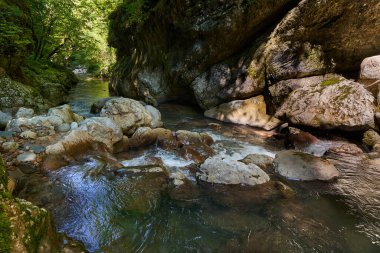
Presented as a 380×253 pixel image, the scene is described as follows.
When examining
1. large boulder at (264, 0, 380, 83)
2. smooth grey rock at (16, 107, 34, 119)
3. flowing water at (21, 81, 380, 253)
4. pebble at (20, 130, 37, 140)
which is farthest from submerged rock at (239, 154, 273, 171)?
smooth grey rock at (16, 107, 34, 119)

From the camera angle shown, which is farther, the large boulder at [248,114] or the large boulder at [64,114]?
the large boulder at [248,114]

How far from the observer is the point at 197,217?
4234 millimetres

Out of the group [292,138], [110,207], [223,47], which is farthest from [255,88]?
[110,207]

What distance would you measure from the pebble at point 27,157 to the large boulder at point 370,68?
9.27m

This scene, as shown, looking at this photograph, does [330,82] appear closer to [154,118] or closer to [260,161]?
[260,161]

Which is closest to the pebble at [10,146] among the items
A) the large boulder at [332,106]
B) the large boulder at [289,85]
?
the large boulder at [332,106]

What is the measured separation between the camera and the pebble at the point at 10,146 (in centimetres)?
539

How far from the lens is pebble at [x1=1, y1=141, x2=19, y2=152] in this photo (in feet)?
17.7

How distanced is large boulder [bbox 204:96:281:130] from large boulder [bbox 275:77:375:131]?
1.14 m

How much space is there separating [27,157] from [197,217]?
3.64m

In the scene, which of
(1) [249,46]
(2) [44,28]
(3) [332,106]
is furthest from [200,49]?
(2) [44,28]

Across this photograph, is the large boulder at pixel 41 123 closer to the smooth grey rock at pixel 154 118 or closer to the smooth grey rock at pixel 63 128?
the smooth grey rock at pixel 63 128

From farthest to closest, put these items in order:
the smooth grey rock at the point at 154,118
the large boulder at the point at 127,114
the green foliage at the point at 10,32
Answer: the smooth grey rock at the point at 154,118, the green foliage at the point at 10,32, the large boulder at the point at 127,114

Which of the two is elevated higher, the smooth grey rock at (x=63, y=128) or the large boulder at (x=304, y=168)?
the smooth grey rock at (x=63, y=128)
